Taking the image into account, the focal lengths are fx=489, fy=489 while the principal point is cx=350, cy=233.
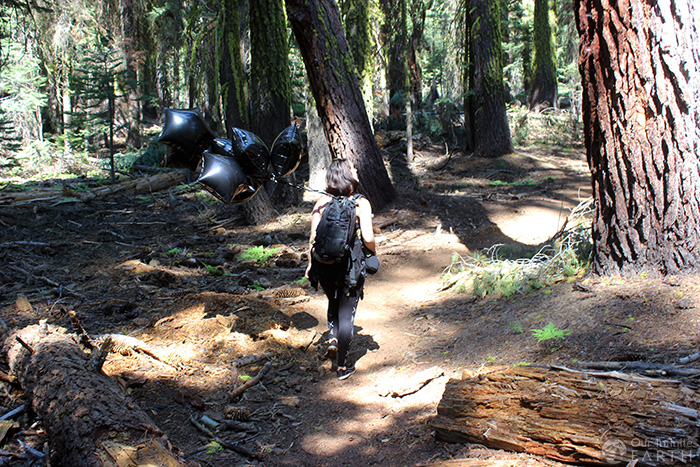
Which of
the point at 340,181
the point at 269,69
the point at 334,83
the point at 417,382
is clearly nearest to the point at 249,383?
the point at 417,382

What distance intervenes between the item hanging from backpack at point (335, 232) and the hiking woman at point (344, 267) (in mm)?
98

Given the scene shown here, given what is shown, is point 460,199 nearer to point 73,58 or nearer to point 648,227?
point 648,227

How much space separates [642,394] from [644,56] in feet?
9.19

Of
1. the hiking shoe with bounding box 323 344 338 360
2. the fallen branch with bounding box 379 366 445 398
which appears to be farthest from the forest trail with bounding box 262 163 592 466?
the hiking shoe with bounding box 323 344 338 360

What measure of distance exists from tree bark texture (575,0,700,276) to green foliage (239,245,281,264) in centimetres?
565

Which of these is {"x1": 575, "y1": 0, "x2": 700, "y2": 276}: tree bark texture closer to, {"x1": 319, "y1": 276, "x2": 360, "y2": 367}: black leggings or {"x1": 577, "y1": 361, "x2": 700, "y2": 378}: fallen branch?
{"x1": 577, "y1": 361, "x2": 700, "y2": 378}: fallen branch

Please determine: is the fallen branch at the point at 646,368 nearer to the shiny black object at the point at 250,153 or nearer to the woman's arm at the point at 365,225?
the woman's arm at the point at 365,225

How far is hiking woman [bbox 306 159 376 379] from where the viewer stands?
446cm

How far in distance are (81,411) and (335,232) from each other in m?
2.27

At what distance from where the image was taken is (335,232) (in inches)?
168

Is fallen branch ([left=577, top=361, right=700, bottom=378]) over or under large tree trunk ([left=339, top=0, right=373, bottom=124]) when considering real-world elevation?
under

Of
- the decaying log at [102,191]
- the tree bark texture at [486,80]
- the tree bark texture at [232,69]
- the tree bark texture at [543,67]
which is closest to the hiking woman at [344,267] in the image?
the tree bark texture at [232,69]

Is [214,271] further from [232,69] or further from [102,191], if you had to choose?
[102,191]

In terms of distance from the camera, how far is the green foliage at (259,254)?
337 inches
